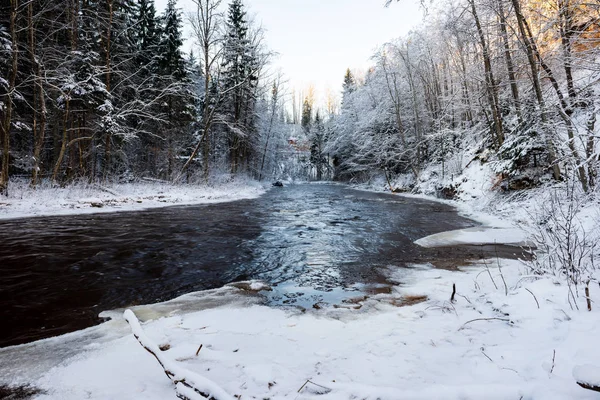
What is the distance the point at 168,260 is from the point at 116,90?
15.1 metres

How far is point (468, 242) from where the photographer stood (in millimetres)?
5898

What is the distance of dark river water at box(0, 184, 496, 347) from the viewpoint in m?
3.12

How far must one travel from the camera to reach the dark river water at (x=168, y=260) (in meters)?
3.12

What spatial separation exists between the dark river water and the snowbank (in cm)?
71

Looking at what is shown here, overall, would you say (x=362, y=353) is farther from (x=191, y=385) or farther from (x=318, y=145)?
(x=318, y=145)

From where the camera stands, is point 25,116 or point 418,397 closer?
point 418,397

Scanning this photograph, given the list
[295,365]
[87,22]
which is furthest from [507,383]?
[87,22]

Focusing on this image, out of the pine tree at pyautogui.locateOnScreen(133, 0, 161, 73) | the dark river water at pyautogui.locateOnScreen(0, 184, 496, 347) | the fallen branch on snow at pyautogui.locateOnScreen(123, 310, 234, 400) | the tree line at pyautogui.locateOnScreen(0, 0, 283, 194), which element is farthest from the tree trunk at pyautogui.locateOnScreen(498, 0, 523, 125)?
the pine tree at pyautogui.locateOnScreen(133, 0, 161, 73)

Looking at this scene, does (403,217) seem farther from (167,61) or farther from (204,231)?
(167,61)

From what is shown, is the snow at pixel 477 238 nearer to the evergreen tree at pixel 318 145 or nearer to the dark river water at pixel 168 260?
the dark river water at pixel 168 260

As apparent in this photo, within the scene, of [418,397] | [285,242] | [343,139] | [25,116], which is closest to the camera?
[418,397]

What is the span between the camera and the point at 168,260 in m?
4.81

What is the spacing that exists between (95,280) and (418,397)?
4017 mm

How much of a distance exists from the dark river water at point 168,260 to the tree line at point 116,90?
5.99 meters
